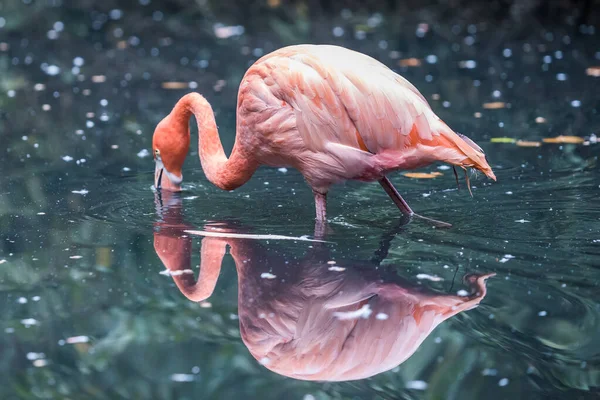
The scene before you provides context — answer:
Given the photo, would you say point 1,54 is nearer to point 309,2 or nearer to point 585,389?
point 309,2

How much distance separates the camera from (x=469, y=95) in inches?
386

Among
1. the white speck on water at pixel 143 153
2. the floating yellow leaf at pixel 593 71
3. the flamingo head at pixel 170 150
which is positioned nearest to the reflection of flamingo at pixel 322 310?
the flamingo head at pixel 170 150

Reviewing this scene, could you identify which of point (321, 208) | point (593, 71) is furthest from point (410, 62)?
point (321, 208)

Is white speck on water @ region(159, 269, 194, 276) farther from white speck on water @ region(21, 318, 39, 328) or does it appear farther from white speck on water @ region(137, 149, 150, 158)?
white speck on water @ region(137, 149, 150, 158)

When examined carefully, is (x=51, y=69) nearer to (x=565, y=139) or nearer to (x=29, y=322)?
(x=565, y=139)

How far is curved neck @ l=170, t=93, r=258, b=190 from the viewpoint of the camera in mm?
6129

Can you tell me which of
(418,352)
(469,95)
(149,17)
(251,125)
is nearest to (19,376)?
(418,352)

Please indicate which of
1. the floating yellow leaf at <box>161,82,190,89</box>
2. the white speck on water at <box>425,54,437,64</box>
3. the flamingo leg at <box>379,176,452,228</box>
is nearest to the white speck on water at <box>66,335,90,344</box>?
the flamingo leg at <box>379,176,452,228</box>

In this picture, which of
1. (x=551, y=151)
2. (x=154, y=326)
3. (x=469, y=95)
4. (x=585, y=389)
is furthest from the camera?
(x=469, y=95)

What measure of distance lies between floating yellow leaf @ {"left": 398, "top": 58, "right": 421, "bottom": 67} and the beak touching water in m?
5.21

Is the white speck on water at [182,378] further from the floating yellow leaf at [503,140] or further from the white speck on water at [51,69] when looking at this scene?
the white speck on water at [51,69]

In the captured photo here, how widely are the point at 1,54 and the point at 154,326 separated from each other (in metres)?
9.00

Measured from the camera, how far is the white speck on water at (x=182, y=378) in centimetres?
411

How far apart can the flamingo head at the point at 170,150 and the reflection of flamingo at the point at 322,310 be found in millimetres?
1290
